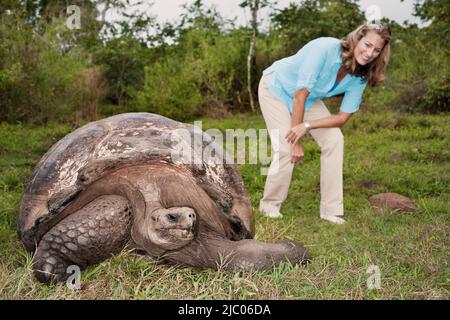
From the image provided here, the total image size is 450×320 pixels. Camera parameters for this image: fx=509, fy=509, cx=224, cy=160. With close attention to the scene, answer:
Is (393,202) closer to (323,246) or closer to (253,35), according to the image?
(323,246)

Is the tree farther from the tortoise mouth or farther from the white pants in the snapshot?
the tortoise mouth

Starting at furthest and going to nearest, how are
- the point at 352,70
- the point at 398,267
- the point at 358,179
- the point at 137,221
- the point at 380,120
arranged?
the point at 380,120
the point at 358,179
the point at 352,70
the point at 398,267
the point at 137,221

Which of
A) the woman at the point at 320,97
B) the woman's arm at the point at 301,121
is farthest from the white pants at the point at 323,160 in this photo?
the woman's arm at the point at 301,121

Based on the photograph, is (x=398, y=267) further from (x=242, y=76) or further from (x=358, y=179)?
(x=242, y=76)

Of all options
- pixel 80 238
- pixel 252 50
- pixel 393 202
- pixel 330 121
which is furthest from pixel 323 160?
pixel 252 50

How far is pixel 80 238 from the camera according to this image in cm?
220

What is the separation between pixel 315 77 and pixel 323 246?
1.17m

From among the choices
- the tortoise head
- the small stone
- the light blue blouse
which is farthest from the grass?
the light blue blouse

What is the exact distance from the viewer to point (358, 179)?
192 inches

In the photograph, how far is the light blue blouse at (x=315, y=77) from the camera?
3.48 metres

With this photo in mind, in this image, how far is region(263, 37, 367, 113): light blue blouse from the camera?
3.48 m

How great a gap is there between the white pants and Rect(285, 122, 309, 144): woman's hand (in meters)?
0.11
